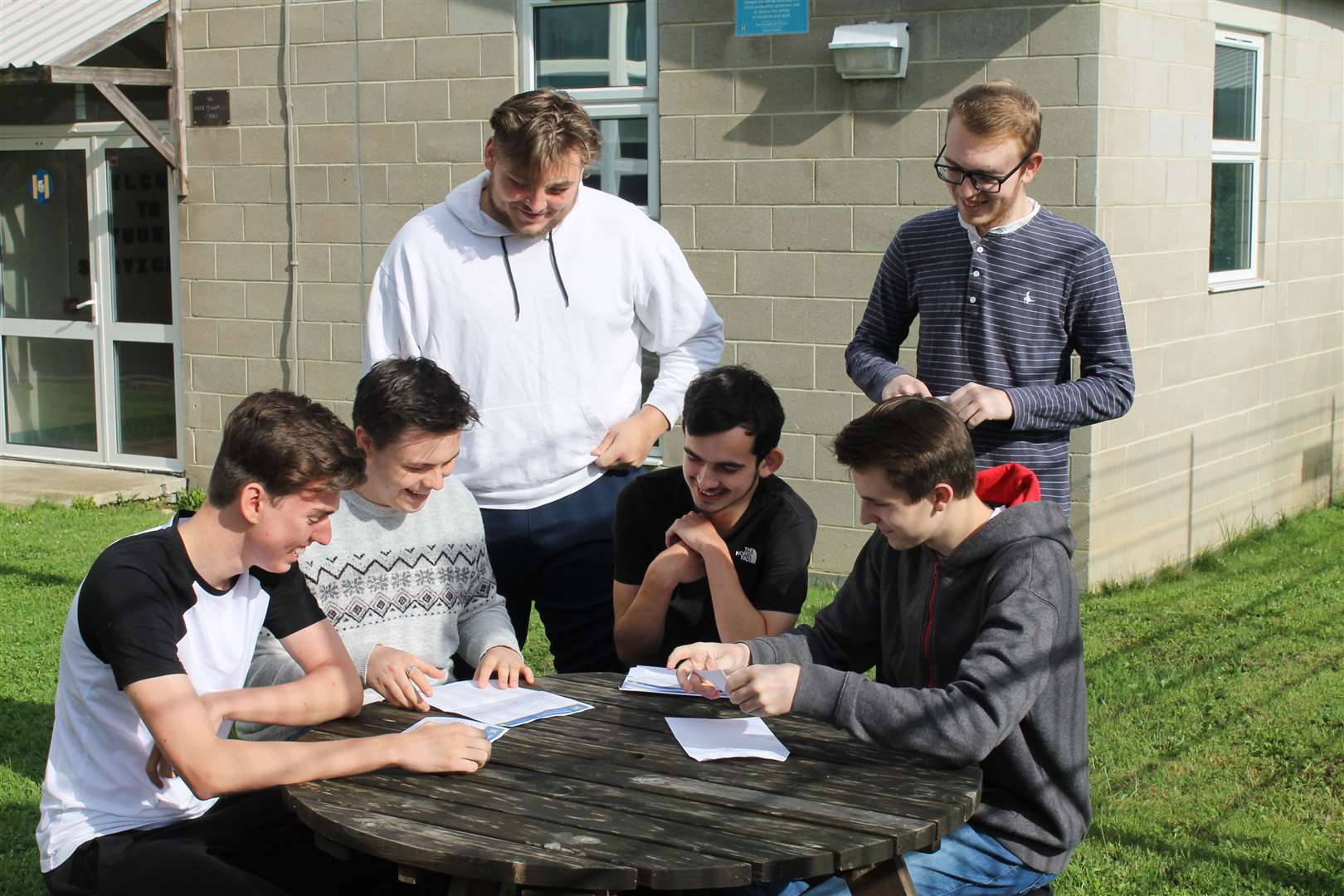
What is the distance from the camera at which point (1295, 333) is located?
359 inches

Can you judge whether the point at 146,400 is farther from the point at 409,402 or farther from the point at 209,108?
the point at 409,402

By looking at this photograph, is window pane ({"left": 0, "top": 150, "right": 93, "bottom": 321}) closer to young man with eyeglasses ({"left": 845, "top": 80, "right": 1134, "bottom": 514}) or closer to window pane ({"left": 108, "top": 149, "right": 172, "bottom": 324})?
window pane ({"left": 108, "top": 149, "right": 172, "bottom": 324})

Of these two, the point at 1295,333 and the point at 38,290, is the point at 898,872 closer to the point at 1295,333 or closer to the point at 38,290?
the point at 1295,333

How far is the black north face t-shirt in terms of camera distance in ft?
12.3

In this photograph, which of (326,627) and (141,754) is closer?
(141,754)

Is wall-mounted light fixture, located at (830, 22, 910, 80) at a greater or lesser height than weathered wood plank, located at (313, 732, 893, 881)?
greater

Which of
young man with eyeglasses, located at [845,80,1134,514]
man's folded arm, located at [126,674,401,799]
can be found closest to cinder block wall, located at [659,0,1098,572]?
young man with eyeglasses, located at [845,80,1134,514]

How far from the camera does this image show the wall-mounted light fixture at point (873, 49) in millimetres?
6812

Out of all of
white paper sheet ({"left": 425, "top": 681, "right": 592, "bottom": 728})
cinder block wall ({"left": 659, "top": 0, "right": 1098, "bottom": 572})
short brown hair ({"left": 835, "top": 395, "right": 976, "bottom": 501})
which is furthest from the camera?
cinder block wall ({"left": 659, "top": 0, "right": 1098, "bottom": 572})

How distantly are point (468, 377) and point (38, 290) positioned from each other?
25.9 feet

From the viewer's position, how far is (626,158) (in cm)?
787

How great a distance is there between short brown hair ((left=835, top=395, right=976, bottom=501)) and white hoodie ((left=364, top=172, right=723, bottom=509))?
1.21 m

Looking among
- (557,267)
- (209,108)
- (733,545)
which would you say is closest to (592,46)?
(209,108)

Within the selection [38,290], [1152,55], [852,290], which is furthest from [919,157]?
[38,290]
